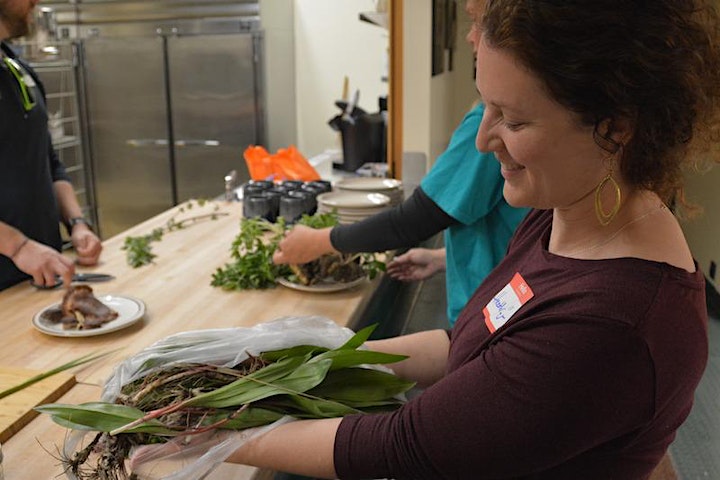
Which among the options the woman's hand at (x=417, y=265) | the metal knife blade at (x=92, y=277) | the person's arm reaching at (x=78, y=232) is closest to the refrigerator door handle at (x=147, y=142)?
the person's arm reaching at (x=78, y=232)

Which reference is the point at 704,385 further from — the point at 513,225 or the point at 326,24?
the point at 326,24

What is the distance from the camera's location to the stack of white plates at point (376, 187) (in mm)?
2459

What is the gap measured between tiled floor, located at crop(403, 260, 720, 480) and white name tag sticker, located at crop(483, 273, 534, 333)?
1.00m

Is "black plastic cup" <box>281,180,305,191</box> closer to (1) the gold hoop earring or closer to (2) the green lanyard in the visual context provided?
(2) the green lanyard

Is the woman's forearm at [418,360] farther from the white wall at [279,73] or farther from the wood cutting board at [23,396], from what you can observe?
A: the white wall at [279,73]

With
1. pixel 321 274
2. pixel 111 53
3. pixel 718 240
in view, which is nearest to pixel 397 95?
pixel 321 274

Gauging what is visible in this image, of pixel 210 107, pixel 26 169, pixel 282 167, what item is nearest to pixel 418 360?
pixel 26 169

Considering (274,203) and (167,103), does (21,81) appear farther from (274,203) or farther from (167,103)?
(167,103)

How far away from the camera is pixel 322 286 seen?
1836 millimetres

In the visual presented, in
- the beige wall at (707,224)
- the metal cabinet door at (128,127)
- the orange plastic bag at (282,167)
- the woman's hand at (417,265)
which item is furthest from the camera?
the metal cabinet door at (128,127)

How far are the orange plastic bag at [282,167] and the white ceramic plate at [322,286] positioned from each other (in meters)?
1.02

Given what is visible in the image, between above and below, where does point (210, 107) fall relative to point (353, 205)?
above

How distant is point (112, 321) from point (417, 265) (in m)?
0.86

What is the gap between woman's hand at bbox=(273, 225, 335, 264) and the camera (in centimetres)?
176
